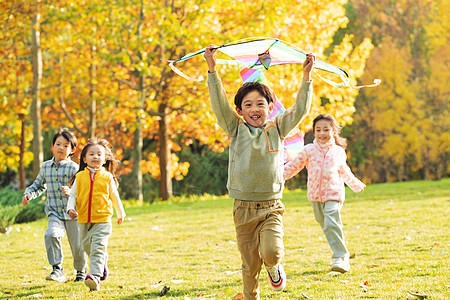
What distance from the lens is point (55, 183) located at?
20.6 feet

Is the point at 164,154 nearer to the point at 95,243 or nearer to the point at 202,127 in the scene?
the point at 202,127

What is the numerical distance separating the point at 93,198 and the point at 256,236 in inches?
86.6

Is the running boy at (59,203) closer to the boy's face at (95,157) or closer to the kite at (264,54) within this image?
the boy's face at (95,157)

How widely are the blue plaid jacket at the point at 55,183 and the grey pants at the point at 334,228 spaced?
2814mm

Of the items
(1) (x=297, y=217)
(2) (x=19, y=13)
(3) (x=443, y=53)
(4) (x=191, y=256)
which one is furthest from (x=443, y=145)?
(4) (x=191, y=256)

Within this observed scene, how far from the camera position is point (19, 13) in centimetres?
1586

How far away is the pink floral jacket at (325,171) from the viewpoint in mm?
5949

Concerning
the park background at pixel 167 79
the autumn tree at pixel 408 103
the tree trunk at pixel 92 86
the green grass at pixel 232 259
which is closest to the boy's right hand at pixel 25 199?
the green grass at pixel 232 259

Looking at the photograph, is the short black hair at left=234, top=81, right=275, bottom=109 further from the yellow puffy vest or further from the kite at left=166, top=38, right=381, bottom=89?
the yellow puffy vest

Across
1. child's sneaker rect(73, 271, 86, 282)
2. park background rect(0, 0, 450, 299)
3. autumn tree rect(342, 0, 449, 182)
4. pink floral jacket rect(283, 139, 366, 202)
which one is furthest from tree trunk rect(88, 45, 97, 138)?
autumn tree rect(342, 0, 449, 182)

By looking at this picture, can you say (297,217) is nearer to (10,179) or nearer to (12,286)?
(12,286)

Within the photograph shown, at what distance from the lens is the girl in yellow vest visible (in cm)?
554

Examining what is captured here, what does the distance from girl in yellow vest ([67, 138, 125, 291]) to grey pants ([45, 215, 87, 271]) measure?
1.28 feet

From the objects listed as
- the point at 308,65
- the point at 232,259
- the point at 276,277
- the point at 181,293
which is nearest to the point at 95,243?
the point at 181,293
